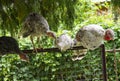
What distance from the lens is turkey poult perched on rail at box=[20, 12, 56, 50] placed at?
1237 millimetres

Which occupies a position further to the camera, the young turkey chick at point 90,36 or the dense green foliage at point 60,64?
the dense green foliage at point 60,64

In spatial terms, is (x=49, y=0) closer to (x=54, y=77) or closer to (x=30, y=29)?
(x=30, y=29)

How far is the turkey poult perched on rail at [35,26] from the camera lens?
48.7 inches

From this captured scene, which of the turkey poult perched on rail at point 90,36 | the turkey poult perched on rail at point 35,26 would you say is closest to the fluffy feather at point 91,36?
the turkey poult perched on rail at point 90,36

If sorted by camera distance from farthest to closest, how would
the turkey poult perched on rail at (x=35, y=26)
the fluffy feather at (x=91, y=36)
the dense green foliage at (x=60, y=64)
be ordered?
the dense green foliage at (x=60, y=64) < the fluffy feather at (x=91, y=36) < the turkey poult perched on rail at (x=35, y=26)

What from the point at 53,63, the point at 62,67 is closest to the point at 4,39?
the point at 62,67

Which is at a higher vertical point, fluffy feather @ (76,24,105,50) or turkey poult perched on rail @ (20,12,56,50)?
turkey poult perched on rail @ (20,12,56,50)

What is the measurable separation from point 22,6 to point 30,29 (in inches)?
4.3

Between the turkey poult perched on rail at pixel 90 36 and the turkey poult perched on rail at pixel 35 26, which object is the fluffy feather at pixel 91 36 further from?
the turkey poult perched on rail at pixel 35 26

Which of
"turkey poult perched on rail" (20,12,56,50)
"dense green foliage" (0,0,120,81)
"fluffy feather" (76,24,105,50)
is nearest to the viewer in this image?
"turkey poult perched on rail" (20,12,56,50)

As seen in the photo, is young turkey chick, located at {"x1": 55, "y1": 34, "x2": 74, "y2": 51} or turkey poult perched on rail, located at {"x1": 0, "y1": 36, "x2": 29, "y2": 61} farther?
young turkey chick, located at {"x1": 55, "y1": 34, "x2": 74, "y2": 51}

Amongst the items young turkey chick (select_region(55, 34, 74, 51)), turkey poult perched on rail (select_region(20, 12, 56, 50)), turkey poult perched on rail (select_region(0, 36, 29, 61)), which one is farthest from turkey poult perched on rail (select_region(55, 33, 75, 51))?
turkey poult perched on rail (select_region(0, 36, 29, 61))

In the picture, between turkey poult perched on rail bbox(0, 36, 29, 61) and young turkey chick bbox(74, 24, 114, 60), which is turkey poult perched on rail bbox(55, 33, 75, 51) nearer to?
young turkey chick bbox(74, 24, 114, 60)

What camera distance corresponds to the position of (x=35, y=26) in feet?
4.25
